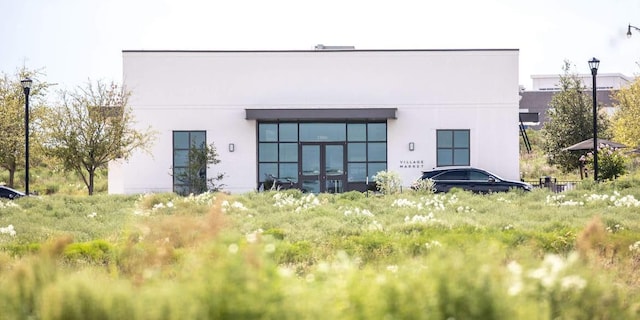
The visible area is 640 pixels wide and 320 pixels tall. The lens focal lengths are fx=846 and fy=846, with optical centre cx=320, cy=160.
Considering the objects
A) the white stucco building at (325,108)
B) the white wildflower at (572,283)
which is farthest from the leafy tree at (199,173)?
the white wildflower at (572,283)

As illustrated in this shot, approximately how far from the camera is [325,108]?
3625cm

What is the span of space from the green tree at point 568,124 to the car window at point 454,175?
1519 centimetres

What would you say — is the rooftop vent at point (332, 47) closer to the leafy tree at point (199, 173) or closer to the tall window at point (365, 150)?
the tall window at point (365, 150)

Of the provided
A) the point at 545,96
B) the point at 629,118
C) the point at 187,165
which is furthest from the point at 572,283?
the point at 545,96

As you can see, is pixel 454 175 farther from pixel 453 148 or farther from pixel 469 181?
pixel 453 148

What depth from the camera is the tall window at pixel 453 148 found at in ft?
120

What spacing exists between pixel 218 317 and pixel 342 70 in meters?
33.1

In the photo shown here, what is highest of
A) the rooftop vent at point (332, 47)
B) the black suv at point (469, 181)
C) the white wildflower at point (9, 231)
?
the rooftop vent at point (332, 47)

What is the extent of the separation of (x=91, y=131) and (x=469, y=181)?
14.6 m

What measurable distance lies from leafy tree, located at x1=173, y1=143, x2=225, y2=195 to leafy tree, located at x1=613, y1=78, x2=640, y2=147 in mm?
19561

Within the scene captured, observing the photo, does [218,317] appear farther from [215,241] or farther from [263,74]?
[263,74]

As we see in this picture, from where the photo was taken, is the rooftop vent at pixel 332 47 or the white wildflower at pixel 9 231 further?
the rooftop vent at pixel 332 47

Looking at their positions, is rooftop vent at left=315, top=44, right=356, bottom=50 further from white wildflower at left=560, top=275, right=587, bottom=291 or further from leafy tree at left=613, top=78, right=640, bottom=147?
white wildflower at left=560, top=275, right=587, bottom=291

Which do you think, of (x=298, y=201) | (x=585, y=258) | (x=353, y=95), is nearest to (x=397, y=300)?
(x=585, y=258)
